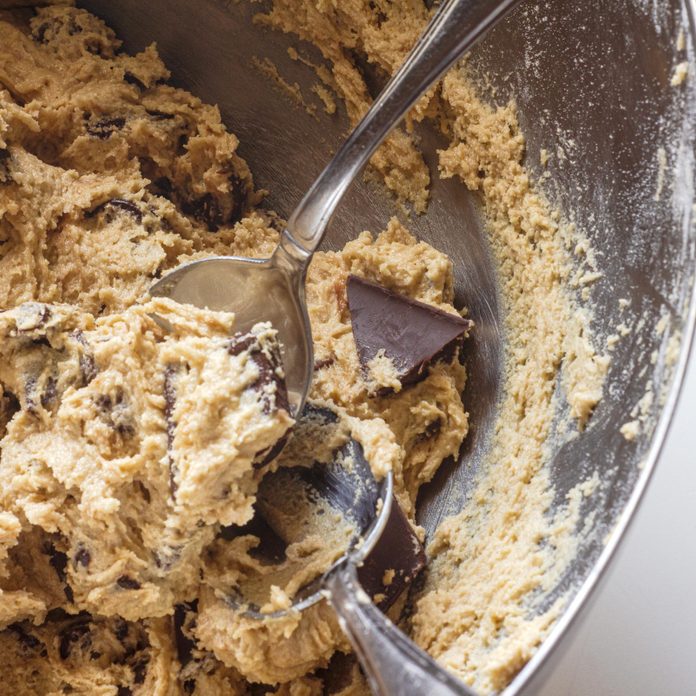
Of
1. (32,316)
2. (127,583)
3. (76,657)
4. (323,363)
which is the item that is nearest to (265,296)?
(323,363)

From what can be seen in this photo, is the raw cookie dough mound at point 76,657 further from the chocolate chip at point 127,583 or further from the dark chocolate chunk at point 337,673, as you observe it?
the dark chocolate chunk at point 337,673

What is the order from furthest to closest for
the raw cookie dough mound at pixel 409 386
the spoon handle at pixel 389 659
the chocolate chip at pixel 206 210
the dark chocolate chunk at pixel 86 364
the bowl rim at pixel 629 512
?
the chocolate chip at pixel 206 210
the raw cookie dough mound at pixel 409 386
the dark chocolate chunk at pixel 86 364
the bowl rim at pixel 629 512
the spoon handle at pixel 389 659

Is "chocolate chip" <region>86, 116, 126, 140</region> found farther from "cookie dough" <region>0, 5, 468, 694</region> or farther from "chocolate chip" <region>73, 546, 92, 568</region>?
"chocolate chip" <region>73, 546, 92, 568</region>

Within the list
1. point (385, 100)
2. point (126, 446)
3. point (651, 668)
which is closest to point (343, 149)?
point (385, 100)

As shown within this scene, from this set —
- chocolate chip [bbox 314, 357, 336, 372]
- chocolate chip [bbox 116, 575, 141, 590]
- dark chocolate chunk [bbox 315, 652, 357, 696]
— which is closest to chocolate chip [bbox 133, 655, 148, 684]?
chocolate chip [bbox 116, 575, 141, 590]

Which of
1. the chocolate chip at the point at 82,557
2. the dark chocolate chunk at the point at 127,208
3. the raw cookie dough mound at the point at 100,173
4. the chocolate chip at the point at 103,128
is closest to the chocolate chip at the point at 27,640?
the chocolate chip at the point at 82,557

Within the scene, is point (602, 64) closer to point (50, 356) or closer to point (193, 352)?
point (193, 352)

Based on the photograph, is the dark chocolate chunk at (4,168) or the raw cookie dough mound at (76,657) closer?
the raw cookie dough mound at (76,657)
